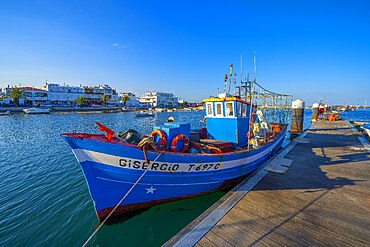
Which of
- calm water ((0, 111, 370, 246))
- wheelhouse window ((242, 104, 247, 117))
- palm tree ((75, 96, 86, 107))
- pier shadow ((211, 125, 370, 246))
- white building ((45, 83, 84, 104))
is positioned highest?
white building ((45, 83, 84, 104))

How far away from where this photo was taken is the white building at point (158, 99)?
13138 cm

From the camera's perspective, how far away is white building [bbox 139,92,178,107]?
13138 centimetres

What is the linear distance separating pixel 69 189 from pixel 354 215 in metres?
12.3

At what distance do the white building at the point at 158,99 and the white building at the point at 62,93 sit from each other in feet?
163

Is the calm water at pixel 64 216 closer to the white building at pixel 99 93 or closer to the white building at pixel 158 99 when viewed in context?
the white building at pixel 99 93

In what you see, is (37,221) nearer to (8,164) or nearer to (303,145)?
(8,164)

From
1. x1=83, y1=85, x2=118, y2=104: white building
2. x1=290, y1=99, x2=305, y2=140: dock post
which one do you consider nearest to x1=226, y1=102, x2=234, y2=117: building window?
x1=290, y1=99, x2=305, y2=140: dock post

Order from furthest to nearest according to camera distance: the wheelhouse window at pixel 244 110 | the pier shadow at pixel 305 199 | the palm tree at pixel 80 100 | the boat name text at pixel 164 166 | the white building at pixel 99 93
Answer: the white building at pixel 99 93 < the palm tree at pixel 80 100 < the wheelhouse window at pixel 244 110 < the boat name text at pixel 164 166 < the pier shadow at pixel 305 199

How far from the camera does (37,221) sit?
249 inches

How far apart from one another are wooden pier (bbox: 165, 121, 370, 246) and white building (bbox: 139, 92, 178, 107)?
127 meters

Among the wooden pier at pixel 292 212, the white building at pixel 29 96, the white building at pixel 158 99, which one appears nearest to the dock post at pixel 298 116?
the wooden pier at pixel 292 212

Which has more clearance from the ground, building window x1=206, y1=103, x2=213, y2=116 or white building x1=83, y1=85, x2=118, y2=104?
white building x1=83, y1=85, x2=118, y2=104

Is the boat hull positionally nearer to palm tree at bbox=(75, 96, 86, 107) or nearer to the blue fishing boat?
the blue fishing boat

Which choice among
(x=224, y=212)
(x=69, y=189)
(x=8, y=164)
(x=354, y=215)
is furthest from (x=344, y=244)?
(x=8, y=164)
